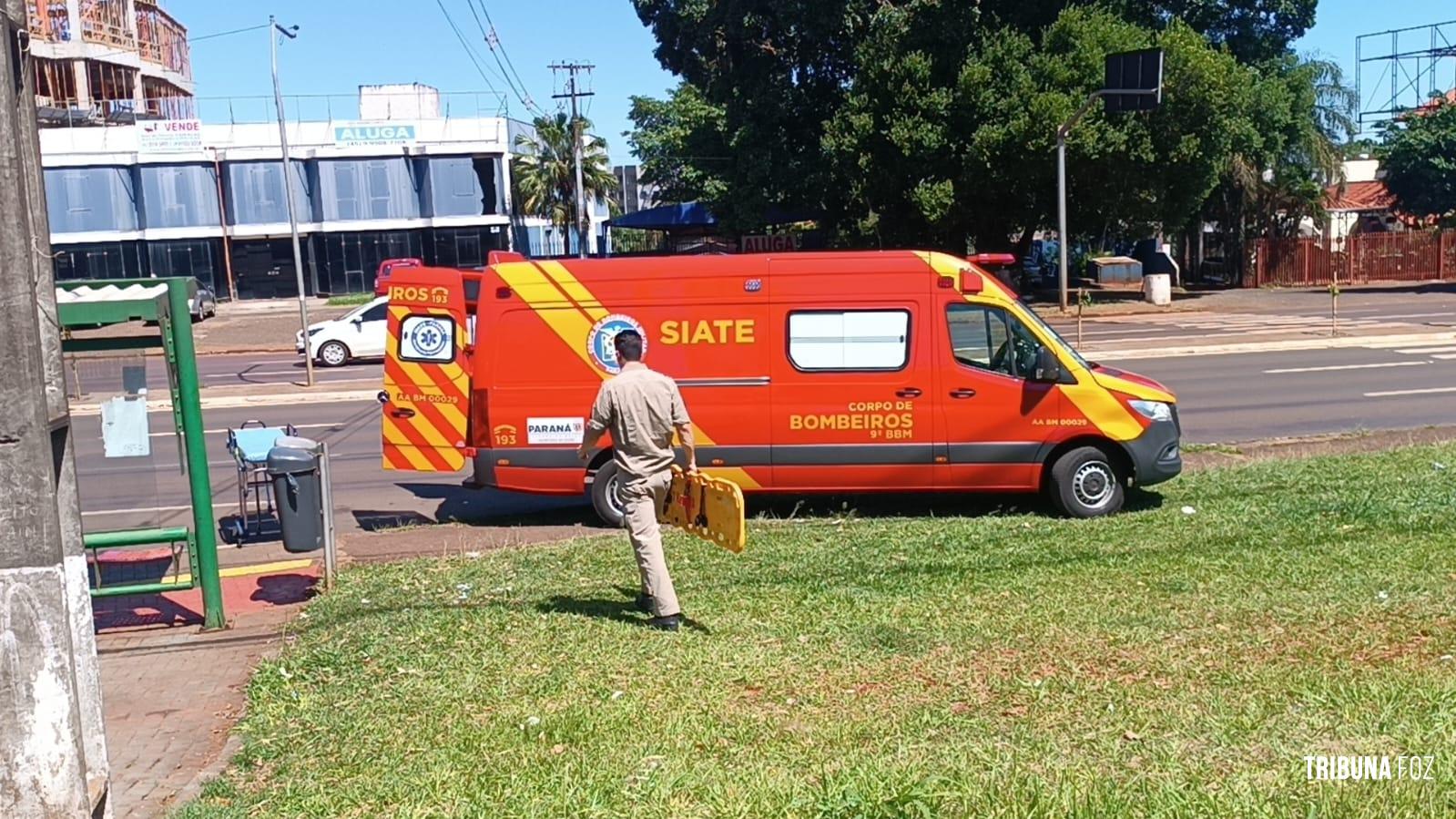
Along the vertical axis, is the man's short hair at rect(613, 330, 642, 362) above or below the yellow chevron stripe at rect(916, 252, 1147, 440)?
above

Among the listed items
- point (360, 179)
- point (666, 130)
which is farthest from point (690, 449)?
point (666, 130)

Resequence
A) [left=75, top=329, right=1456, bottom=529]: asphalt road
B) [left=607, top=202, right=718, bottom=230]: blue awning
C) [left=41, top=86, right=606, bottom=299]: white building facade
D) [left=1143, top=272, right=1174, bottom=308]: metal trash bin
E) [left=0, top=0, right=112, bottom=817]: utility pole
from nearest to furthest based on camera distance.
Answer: [left=0, top=0, right=112, bottom=817]: utility pole, [left=75, top=329, right=1456, bottom=529]: asphalt road, [left=1143, top=272, right=1174, bottom=308]: metal trash bin, [left=607, top=202, right=718, bottom=230]: blue awning, [left=41, top=86, right=606, bottom=299]: white building facade

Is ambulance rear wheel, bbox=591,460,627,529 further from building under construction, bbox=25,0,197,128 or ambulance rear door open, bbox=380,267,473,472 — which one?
building under construction, bbox=25,0,197,128

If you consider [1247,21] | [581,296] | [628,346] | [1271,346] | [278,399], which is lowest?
[1271,346]

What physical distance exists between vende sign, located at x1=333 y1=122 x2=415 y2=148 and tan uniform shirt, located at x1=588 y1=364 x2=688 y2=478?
4828 centimetres

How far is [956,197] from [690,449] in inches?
1241

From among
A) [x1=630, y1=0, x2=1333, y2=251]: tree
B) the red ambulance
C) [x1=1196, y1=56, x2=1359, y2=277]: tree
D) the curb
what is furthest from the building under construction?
the red ambulance

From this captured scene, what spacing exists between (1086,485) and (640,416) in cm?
503

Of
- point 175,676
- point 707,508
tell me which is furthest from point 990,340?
point 175,676

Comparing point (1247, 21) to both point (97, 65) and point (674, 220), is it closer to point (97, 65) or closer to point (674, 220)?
point (674, 220)

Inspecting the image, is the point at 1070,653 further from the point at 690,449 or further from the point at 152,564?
the point at 152,564

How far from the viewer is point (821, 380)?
36.8 feet

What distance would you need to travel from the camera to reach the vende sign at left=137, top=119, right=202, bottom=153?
5125 centimetres

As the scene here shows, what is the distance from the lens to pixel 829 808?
4480 millimetres
